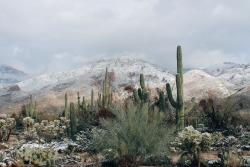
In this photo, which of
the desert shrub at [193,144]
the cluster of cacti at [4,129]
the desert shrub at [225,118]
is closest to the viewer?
the desert shrub at [193,144]

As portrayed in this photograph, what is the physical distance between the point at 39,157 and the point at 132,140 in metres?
4.22

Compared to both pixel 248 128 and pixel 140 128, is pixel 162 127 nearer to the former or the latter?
pixel 140 128

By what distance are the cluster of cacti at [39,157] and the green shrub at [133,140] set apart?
6.22ft

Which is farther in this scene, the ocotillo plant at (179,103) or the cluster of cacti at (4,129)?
the cluster of cacti at (4,129)

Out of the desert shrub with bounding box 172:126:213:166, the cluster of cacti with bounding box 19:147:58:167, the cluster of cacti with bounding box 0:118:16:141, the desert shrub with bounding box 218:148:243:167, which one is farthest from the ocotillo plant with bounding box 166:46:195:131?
the cluster of cacti with bounding box 0:118:16:141

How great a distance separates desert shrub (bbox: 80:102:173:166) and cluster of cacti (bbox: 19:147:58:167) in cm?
191

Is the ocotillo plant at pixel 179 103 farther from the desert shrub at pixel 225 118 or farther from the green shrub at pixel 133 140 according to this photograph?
the green shrub at pixel 133 140

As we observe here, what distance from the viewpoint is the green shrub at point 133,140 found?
15.5 metres

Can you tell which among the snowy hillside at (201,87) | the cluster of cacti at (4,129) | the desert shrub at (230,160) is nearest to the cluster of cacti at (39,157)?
the desert shrub at (230,160)

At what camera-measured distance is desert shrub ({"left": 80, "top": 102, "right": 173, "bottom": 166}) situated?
15.5 meters

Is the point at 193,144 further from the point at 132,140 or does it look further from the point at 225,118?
the point at 225,118

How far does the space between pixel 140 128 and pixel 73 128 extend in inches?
399

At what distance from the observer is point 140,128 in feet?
→ 51.8

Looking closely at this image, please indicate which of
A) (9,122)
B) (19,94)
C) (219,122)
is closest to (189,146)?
(219,122)
